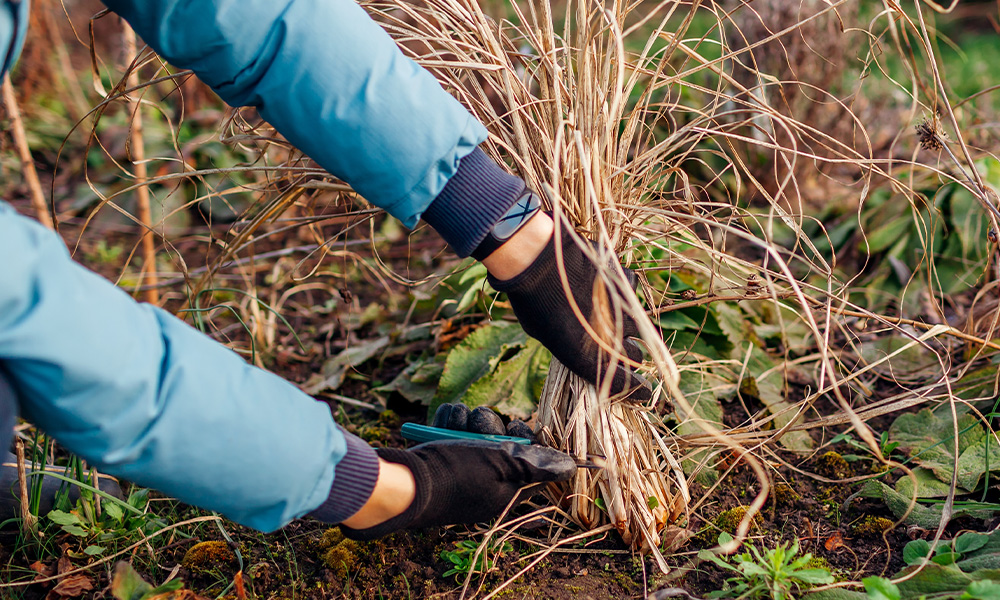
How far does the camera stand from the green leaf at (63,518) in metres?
1.31

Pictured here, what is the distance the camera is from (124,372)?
839 mm

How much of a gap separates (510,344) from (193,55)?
101 centimetres

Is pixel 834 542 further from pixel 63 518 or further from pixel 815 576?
pixel 63 518

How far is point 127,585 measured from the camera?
1139 mm

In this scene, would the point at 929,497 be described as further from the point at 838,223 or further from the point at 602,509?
the point at 838,223

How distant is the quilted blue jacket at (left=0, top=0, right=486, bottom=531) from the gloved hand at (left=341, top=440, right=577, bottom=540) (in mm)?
159

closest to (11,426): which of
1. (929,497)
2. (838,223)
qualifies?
(929,497)

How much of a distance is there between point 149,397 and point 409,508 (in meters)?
0.46

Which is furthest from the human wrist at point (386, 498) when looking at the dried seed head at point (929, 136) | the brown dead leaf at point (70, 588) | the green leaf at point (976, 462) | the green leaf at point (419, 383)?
the dried seed head at point (929, 136)

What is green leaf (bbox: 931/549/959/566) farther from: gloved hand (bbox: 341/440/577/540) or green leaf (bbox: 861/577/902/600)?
gloved hand (bbox: 341/440/577/540)

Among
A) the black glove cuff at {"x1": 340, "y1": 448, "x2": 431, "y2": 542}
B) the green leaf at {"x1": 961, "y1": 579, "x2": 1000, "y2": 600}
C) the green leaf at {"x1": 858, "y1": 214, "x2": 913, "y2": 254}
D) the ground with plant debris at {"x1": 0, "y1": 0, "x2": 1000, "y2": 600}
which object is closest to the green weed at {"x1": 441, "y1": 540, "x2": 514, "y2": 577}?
the ground with plant debris at {"x1": 0, "y1": 0, "x2": 1000, "y2": 600}

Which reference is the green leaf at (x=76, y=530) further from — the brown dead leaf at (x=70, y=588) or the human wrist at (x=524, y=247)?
the human wrist at (x=524, y=247)

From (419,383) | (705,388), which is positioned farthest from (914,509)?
(419,383)

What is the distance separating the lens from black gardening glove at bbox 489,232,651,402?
1163mm
